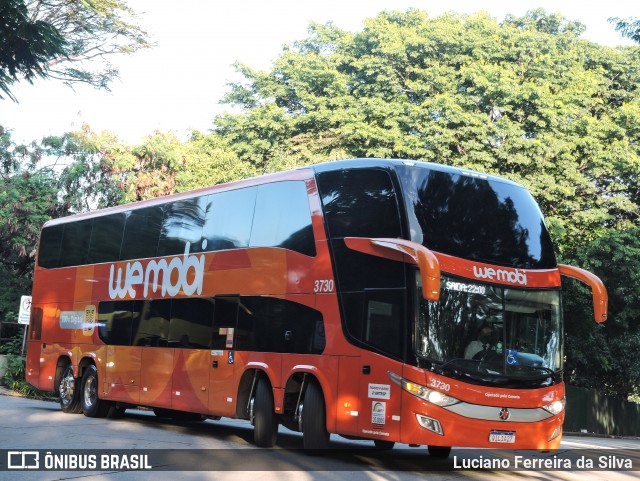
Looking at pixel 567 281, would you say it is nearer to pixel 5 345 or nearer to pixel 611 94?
pixel 611 94

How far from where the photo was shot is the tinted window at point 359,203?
13125 mm

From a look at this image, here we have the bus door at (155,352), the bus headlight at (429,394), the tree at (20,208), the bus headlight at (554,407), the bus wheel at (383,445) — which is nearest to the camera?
the bus headlight at (429,394)

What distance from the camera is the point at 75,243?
71.7 feet

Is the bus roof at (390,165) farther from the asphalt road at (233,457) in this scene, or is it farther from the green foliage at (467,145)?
the green foliage at (467,145)

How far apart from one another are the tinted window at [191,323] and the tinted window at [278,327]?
3.44 feet

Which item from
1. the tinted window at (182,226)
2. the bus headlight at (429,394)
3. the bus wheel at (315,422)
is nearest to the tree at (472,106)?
the tinted window at (182,226)

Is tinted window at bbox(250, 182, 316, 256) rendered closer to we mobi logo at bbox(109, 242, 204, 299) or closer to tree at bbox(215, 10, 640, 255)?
we mobi logo at bbox(109, 242, 204, 299)

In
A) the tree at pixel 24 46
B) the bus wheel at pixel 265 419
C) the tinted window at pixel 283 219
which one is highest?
the tree at pixel 24 46

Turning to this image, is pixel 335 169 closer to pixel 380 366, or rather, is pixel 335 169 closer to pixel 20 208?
pixel 380 366

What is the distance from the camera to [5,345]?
3197 centimetres

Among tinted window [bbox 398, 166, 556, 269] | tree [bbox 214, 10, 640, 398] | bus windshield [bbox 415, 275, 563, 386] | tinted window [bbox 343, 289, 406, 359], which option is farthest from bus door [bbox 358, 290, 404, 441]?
tree [bbox 214, 10, 640, 398]

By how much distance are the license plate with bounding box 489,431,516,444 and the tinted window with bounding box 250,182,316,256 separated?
3.69 m

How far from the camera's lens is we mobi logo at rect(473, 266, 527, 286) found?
12984 mm

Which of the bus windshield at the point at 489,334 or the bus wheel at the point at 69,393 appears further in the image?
the bus wheel at the point at 69,393
